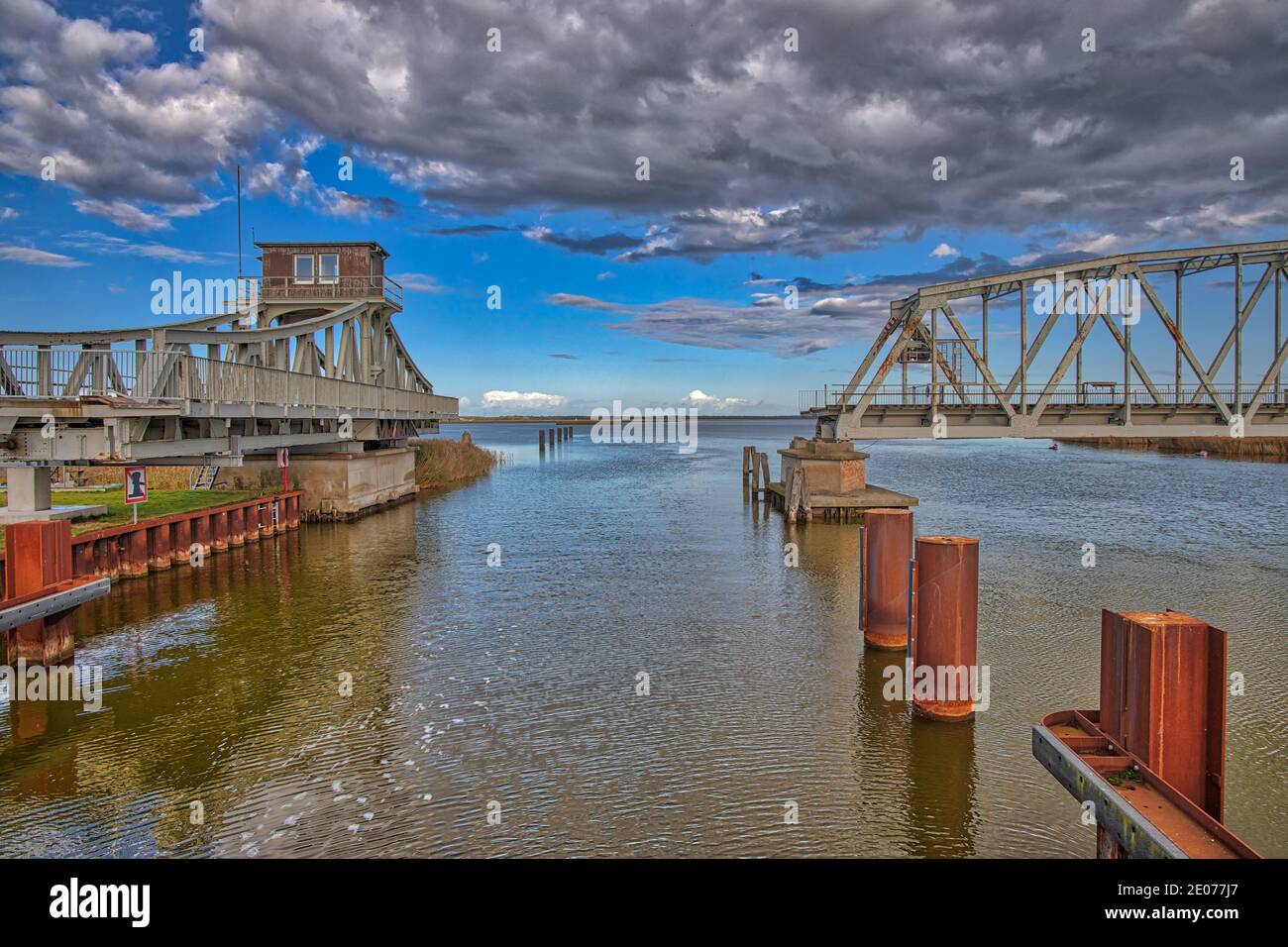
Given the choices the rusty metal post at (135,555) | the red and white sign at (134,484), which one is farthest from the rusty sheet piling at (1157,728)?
the rusty metal post at (135,555)

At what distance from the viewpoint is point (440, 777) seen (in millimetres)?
8211

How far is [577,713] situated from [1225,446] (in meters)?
86.2

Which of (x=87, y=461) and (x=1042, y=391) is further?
(x=1042, y=391)

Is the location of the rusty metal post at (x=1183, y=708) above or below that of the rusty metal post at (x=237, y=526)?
above

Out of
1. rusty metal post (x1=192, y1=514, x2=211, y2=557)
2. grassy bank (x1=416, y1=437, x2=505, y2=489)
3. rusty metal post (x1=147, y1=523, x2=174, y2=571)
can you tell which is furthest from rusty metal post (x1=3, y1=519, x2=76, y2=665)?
grassy bank (x1=416, y1=437, x2=505, y2=489)

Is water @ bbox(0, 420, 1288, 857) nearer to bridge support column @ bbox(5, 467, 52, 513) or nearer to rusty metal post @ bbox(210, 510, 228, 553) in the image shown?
rusty metal post @ bbox(210, 510, 228, 553)

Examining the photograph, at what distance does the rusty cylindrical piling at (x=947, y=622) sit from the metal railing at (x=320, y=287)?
31414 millimetres

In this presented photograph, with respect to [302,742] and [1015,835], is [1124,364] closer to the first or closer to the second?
[1015,835]

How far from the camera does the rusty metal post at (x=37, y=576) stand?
10.5 m

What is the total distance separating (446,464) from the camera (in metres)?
51.2

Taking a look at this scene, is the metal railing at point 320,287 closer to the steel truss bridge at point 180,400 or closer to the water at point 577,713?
the steel truss bridge at point 180,400
